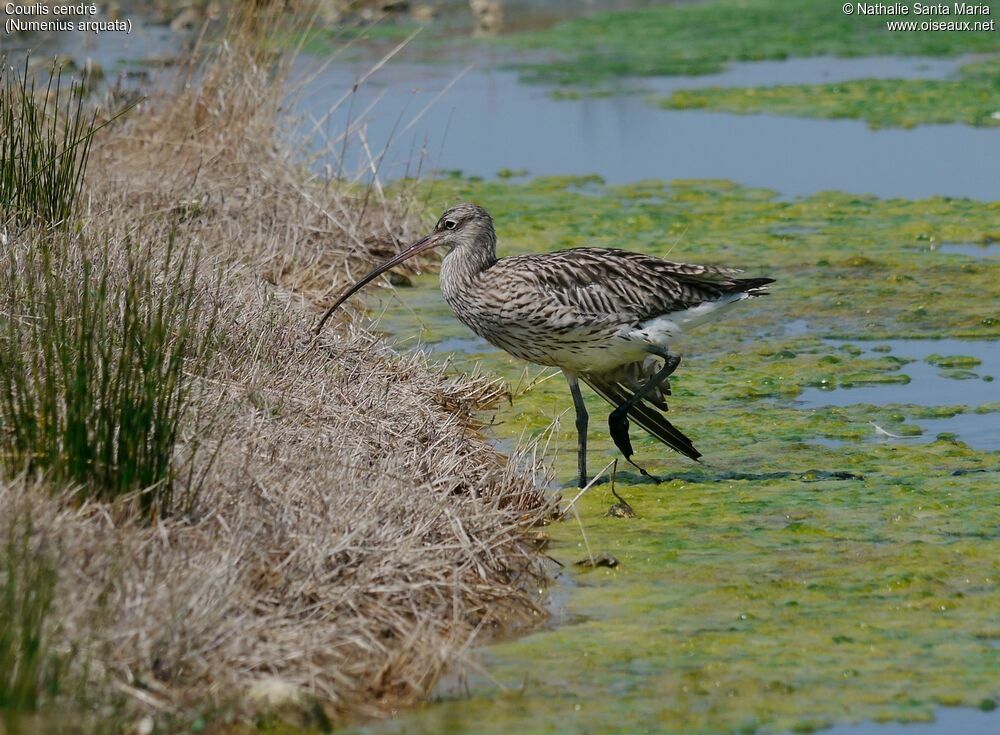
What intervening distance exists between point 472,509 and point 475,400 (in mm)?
2291

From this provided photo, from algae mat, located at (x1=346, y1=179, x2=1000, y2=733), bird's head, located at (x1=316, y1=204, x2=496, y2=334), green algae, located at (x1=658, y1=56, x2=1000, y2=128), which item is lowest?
algae mat, located at (x1=346, y1=179, x2=1000, y2=733)

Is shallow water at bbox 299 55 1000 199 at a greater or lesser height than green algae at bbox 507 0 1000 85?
lesser

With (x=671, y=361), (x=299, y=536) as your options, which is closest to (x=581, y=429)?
(x=671, y=361)

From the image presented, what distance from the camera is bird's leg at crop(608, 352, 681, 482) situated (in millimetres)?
7574

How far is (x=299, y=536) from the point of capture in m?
5.62

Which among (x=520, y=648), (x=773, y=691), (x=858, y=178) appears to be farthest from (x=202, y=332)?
(x=858, y=178)

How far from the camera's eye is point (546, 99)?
18.5 meters

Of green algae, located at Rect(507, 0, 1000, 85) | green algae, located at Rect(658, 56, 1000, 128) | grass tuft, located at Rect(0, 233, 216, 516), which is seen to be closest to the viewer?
grass tuft, located at Rect(0, 233, 216, 516)

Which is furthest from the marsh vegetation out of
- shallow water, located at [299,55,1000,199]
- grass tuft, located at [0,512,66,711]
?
shallow water, located at [299,55,1000,199]

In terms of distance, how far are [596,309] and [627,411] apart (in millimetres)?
499

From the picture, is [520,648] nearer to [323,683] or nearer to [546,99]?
[323,683]

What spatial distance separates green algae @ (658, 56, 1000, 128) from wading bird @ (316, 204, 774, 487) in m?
8.89

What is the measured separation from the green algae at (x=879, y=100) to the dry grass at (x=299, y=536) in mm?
8858

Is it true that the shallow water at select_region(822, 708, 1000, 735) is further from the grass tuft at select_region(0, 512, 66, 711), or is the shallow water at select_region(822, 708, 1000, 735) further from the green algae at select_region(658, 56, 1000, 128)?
the green algae at select_region(658, 56, 1000, 128)
